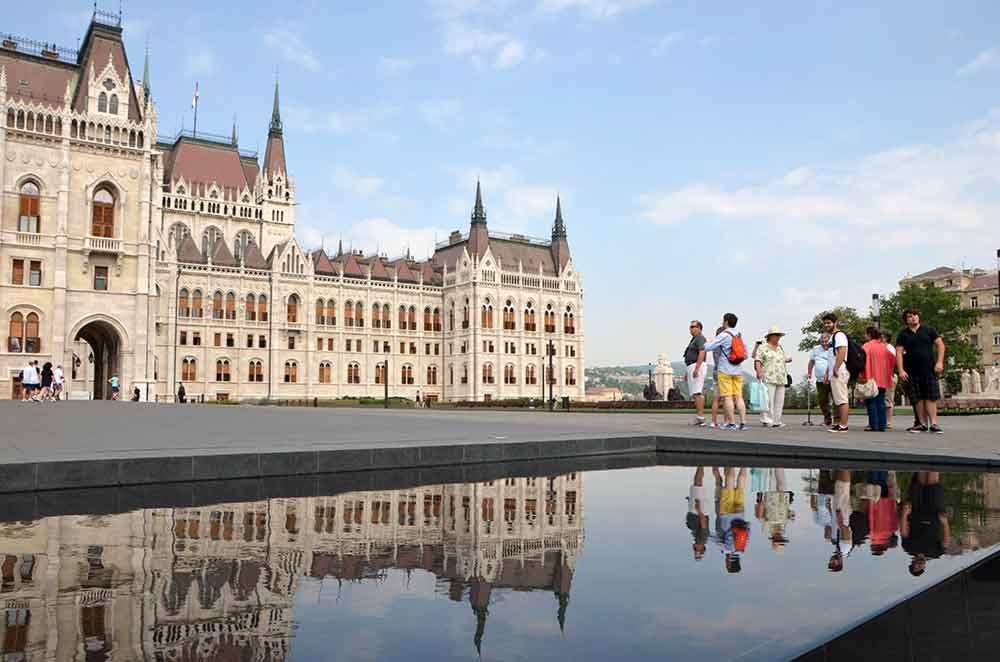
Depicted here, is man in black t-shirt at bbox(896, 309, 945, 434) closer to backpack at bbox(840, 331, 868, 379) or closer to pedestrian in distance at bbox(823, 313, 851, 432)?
backpack at bbox(840, 331, 868, 379)

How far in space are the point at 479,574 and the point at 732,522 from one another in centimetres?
213

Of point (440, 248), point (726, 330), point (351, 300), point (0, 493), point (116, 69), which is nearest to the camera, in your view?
point (0, 493)

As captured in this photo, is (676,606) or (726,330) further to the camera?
(726,330)

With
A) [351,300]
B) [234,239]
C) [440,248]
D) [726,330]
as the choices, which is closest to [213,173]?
[234,239]

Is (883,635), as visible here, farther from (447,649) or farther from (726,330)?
(726,330)

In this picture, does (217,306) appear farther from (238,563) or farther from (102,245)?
(238,563)

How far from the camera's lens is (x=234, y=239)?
245 feet

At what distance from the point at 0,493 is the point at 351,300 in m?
69.2

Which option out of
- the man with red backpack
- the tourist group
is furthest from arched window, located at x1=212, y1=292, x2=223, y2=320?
the man with red backpack

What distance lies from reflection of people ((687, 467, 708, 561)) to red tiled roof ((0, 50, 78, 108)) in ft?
135

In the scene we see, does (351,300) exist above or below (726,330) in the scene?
above

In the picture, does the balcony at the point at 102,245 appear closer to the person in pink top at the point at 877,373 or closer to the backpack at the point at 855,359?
the backpack at the point at 855,359

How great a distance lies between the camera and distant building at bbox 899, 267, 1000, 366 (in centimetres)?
8388

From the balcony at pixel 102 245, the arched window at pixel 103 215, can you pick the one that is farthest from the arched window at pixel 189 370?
the balcony at pixel 102 245
